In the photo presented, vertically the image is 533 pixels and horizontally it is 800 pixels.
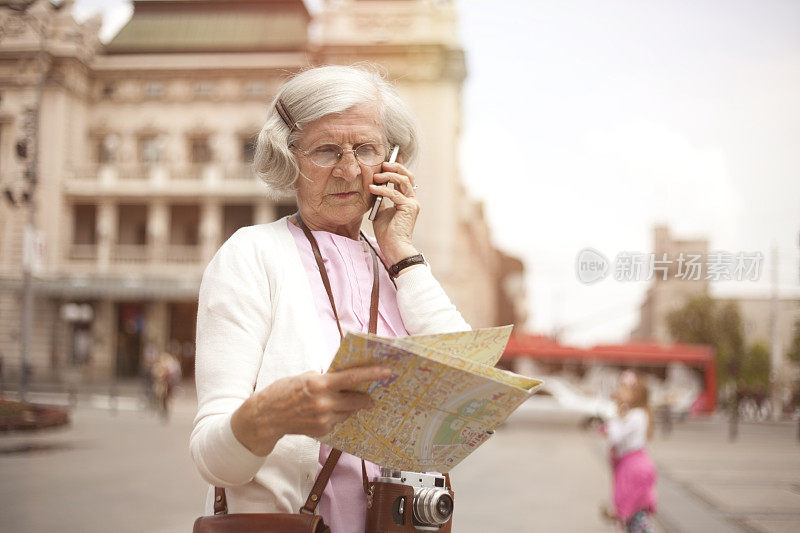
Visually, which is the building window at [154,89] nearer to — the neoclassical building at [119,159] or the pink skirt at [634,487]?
the neoclassical building at [119,159]

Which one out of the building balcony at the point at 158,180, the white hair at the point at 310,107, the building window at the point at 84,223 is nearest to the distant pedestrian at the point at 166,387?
the building balcony at the point at 158,180

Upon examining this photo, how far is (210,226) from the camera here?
950cm

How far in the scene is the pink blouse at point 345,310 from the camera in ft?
5.23

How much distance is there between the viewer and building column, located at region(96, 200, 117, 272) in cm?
514

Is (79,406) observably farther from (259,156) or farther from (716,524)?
(716,524)

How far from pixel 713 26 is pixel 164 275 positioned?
5.37 meters

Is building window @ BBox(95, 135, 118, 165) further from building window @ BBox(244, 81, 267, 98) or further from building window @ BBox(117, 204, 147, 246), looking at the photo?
building window @ BBox(244, 81, 267, 98)

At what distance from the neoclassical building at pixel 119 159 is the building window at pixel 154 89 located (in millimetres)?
25

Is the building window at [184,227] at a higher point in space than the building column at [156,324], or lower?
higher

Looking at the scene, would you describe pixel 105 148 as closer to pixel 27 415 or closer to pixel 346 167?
pixel 27 415

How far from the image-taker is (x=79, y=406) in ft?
14.9

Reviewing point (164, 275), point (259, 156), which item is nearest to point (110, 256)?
point (164, 275)

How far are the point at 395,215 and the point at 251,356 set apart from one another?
513 millimetres

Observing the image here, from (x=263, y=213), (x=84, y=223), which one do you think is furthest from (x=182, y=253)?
(x=263, y=213)
